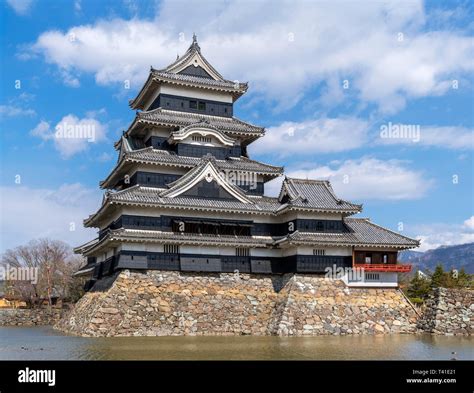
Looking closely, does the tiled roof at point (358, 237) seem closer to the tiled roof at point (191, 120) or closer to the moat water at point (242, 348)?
the moat water at point (242, 348)

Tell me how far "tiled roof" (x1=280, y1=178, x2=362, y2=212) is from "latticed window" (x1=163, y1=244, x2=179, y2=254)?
7.40m

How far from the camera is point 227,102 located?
41.0 m

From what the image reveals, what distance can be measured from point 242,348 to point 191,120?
18949 millimetres

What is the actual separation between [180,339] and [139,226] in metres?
7.53

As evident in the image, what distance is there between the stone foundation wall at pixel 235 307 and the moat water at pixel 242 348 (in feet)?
5.39

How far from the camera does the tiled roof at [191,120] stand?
3722 centimetres

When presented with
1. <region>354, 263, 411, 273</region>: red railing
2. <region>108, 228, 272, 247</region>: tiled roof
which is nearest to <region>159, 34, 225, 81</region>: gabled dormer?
<region>108, 228, 272, 247</region>: tiled roof

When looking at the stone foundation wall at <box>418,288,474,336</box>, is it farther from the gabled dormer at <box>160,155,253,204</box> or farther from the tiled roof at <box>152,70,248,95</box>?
the tiled roof at <box>152,70,248,95</box>

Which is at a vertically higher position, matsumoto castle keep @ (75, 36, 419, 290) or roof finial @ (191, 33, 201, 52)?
roof finial @ (191, 33, 201, 52)

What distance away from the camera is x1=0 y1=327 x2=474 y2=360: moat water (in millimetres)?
21672

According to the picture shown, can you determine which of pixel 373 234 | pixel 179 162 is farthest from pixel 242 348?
pixel 373 234

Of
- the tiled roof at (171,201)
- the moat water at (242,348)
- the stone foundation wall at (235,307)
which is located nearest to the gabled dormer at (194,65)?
the tiled roof at (171,201)
